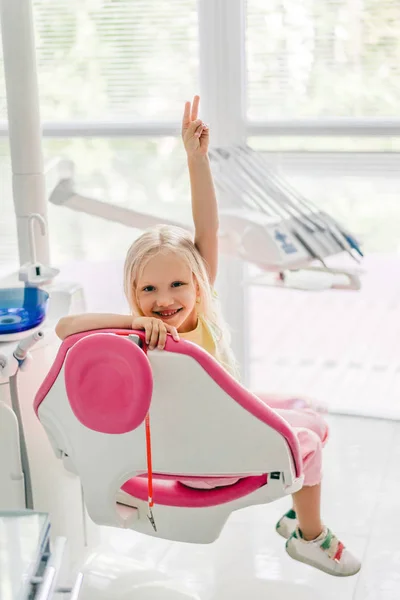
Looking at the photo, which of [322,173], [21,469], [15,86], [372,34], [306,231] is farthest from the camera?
[322,173]

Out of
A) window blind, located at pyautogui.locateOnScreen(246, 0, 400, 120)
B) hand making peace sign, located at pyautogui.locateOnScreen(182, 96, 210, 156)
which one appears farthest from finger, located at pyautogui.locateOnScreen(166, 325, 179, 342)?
window blind, located at pyautogui.locateOnScreen(246, 0, 400, 120)

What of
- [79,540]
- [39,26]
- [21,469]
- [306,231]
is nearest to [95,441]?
[21,469]

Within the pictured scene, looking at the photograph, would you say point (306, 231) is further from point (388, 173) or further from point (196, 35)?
point (196, 35)

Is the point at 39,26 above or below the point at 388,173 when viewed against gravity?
above

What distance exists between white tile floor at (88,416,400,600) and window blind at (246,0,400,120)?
121cm

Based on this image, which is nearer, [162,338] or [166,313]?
[162,338]

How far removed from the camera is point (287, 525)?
2230 mm

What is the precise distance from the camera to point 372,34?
2848 mm

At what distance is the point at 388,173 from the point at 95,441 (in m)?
1.73

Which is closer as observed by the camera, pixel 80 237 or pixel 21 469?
pixel 21 469

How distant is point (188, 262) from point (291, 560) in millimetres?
900

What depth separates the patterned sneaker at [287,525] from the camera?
2.22 m

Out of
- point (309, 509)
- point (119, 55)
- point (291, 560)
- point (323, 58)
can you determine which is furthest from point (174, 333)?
point (119, 55)

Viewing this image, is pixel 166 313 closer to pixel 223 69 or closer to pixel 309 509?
pixel 309 509
